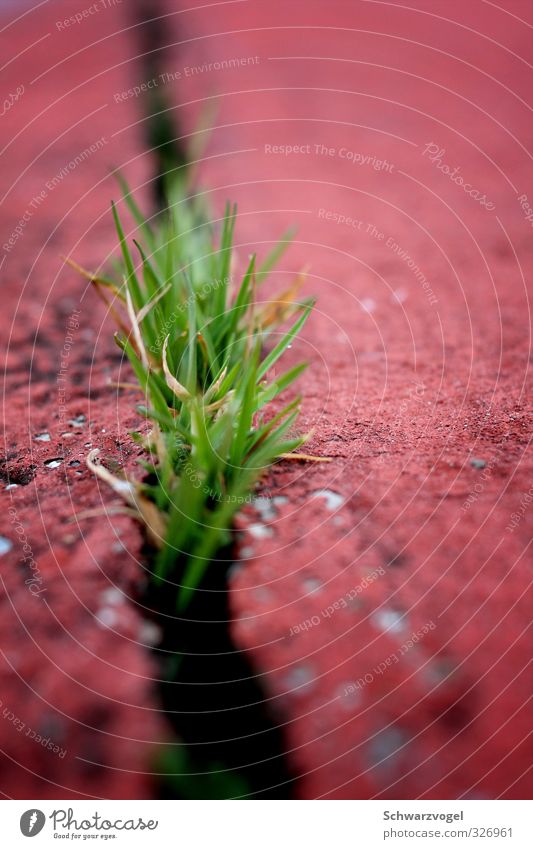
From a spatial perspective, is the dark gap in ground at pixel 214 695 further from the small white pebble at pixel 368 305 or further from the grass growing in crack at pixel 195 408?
the small white pebble at pixel 368 305

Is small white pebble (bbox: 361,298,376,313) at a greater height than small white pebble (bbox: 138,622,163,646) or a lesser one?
greater

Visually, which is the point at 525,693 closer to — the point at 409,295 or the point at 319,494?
the point at 319,494

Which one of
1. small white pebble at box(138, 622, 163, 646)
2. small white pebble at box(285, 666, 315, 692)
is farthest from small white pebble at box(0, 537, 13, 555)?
small white pebble at box(285, 666, 315, 692)

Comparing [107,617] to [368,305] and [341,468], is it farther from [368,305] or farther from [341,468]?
[368,305]

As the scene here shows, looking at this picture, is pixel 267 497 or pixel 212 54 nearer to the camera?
pixel 267 497

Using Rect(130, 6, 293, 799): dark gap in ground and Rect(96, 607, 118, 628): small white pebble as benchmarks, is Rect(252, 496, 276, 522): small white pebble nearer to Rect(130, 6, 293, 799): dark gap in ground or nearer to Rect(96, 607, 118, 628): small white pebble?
Rect(130, 6, 293, 799): dark gap in ground

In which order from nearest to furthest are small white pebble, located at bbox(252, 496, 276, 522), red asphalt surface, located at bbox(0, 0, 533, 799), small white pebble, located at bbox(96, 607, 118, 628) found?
red asphalt surface, located at bbox(0, 0, 533, 799) < small white pebble, located at bbox(96, 607, 118, 628) < small white pebble, located at bbox(252, 496, 276, 522)

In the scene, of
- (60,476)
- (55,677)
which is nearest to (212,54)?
(60,476)

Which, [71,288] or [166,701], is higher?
[71,288]
